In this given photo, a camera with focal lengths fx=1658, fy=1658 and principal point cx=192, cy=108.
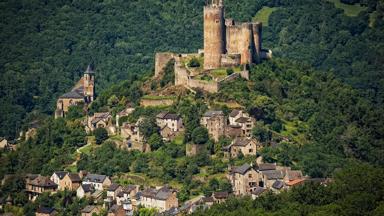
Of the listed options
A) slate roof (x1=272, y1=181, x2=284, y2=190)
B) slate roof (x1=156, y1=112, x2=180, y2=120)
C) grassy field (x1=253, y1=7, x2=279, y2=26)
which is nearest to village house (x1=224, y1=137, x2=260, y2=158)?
slate roof (x1=272, y1=181, x2=284, y2=190)

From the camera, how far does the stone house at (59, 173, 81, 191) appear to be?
123 metres

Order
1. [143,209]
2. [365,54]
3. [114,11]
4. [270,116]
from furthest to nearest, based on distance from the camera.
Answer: [114,11] → [365,54] → [270,116] → [143,209]

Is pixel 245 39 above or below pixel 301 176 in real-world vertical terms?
above

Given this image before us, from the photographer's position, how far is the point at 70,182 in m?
123

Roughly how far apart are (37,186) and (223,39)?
19.0 meters

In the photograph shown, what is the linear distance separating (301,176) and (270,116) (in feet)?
28.3

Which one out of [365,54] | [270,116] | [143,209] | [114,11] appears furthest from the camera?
[114,11]

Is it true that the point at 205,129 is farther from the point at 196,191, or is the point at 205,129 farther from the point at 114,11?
the point at 114,11

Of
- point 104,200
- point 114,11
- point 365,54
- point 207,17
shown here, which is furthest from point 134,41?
point 104,200

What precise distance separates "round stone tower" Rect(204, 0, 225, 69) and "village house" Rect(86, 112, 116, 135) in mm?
9332

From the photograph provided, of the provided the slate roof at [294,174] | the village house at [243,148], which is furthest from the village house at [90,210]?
the slate roof at [294,174]

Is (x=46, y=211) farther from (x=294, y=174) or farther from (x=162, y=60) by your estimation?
(x=162, y=60)

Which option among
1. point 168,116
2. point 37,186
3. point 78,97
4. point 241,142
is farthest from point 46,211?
point 78,97

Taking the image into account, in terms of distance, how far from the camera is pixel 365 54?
7165 inches
